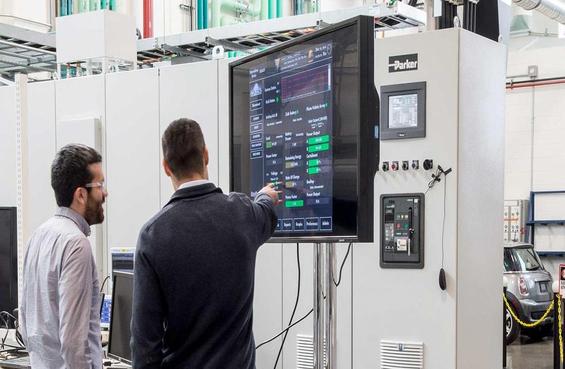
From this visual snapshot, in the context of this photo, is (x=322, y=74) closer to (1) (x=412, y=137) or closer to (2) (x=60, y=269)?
(2) (x=60, y=269)

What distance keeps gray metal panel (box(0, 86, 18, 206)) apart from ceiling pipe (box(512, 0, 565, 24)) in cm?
532

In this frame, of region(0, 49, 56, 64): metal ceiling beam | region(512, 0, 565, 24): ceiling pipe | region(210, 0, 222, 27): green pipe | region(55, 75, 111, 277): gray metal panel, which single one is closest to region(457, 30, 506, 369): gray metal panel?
region(55, 75, 111, 277): gray metal panel

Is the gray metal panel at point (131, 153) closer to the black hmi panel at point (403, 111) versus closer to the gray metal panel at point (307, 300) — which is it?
the gray metal panel at point (307, 300)

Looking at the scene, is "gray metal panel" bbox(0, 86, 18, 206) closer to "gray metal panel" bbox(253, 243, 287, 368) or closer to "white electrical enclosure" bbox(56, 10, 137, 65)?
"white electrical enclosure" bbox(56, 10, 137, 65)

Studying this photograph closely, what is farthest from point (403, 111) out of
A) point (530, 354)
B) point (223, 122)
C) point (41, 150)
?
point (530, 354)

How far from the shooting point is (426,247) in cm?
416

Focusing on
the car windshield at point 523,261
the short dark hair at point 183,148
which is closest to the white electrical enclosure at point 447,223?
the short dark hair at point 183,148

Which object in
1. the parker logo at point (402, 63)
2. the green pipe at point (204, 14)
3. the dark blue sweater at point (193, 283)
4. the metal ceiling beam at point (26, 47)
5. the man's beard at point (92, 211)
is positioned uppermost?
the green pipe at point (204, 14)

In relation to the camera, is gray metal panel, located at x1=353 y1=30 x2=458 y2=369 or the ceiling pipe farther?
the ceiling pipe

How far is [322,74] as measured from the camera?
277cm

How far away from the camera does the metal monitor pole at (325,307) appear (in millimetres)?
2885

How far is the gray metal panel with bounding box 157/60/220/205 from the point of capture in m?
4.80

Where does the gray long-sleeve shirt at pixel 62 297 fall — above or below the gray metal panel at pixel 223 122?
below

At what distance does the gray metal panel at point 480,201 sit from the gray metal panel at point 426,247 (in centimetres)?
5
